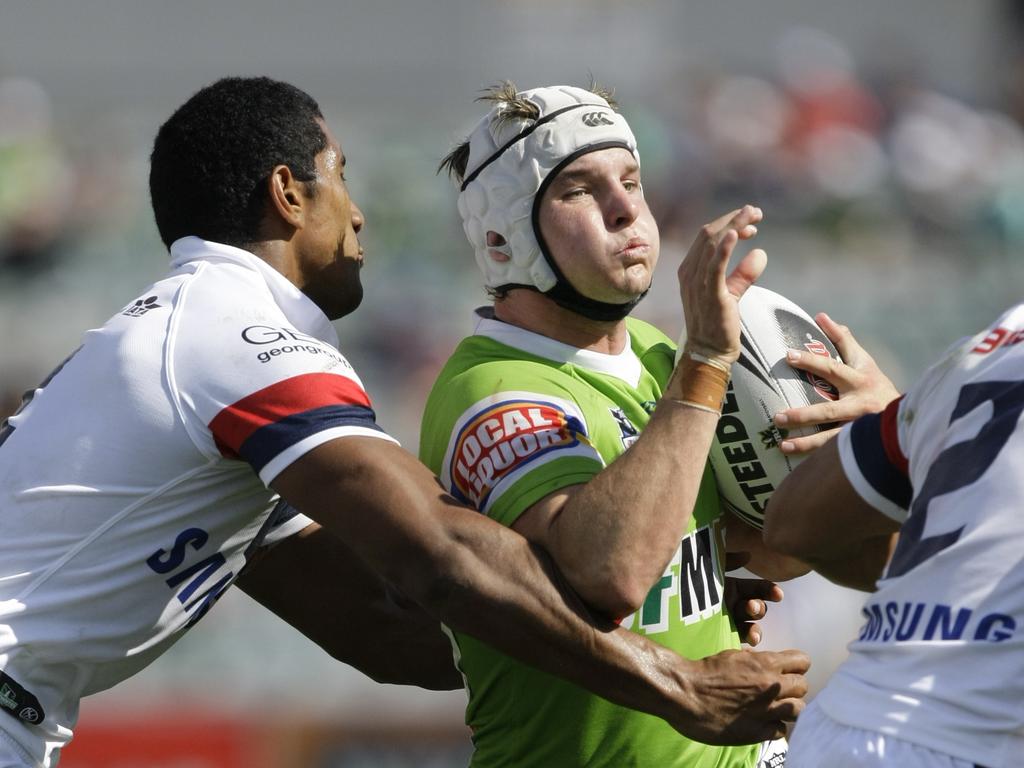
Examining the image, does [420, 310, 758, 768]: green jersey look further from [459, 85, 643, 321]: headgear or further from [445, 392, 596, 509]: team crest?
[459, 85, 643, 321]: headgear

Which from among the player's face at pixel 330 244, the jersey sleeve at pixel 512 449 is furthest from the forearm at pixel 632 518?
the player's face at pixel 330 244

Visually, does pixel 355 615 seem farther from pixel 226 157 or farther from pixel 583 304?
pixel 226 157

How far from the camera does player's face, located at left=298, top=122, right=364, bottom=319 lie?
15.2ft

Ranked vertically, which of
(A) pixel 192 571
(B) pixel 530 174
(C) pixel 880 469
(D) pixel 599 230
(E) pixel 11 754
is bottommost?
(E) pixel 11 754

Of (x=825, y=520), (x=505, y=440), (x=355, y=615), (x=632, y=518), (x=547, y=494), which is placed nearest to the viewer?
(x=825, y=520)

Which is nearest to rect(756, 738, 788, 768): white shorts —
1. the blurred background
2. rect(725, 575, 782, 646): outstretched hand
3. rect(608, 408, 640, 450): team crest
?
rect(725, 575, 782, 646): outstretched hand

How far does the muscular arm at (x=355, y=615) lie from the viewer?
198 inches

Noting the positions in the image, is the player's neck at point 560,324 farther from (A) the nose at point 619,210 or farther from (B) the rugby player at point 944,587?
(B) the rugby player at point 944,587

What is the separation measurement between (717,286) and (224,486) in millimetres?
1412

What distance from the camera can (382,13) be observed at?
19.5 metres

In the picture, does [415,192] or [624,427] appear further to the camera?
[415,192]

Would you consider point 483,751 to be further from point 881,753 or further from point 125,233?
point 125,233

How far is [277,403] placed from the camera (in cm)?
387

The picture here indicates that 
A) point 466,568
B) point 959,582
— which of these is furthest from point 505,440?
point 959,582
